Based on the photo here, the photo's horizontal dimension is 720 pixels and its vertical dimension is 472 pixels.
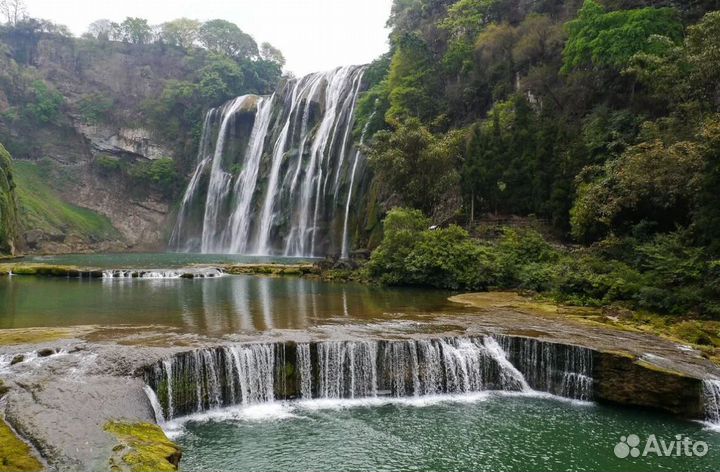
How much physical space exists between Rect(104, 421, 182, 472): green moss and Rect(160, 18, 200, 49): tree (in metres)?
80.5

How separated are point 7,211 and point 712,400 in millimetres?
44687

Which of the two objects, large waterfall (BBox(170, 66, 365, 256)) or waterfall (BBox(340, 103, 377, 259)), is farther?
large waterfall (BBox(170, 66, 365, 256))

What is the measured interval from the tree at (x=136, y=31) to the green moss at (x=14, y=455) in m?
80.4

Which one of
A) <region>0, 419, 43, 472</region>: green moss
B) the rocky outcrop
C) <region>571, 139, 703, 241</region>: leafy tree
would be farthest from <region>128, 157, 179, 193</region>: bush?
the rocky outcrop

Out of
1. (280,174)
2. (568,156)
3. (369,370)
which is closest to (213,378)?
(369,370)

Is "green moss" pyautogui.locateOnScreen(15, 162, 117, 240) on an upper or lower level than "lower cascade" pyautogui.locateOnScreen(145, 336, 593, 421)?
upper

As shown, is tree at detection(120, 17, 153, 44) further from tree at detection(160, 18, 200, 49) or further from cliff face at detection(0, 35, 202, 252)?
cliff face at detection(0, 35, 202, 252)

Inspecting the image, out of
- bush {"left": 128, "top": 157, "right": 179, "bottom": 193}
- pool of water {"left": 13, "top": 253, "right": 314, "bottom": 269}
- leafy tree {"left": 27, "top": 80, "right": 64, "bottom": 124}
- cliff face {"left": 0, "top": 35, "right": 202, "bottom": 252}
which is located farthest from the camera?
bush {"left": 128, "top": 157, "right": 179, "bottom": 193}

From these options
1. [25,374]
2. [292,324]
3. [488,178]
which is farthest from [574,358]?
[488,178]

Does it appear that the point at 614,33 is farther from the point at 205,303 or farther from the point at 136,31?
the point at 136,31

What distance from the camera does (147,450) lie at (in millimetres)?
7129

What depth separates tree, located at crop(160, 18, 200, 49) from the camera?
3108 inches

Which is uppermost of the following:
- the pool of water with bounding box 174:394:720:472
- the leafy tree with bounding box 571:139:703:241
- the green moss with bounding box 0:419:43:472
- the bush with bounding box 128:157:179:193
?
the bush with bounding box 128:157:179:193

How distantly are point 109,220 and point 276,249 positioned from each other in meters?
27.1
